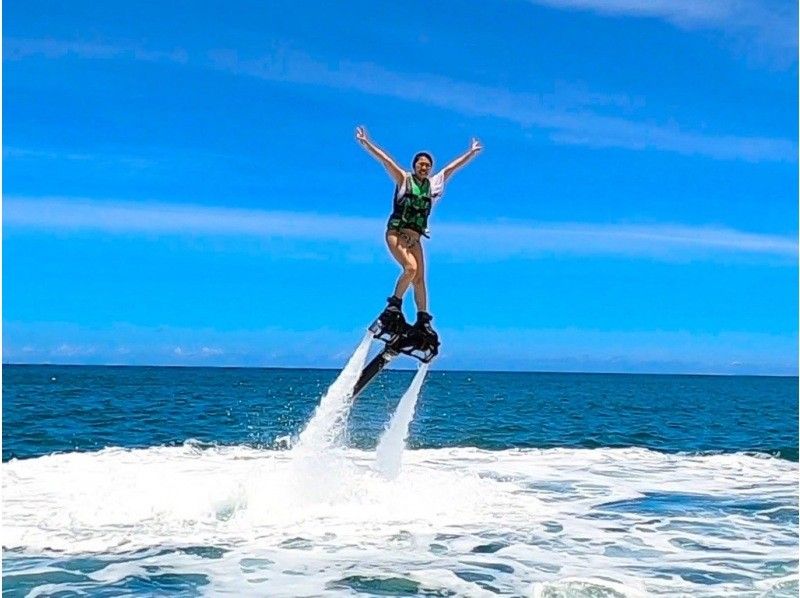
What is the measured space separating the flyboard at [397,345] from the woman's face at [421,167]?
2.33 m

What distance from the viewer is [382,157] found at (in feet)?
45.4

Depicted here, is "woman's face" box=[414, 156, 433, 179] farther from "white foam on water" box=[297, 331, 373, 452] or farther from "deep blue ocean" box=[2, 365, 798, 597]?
"deep blue ocean" box=[2, 365, 798, 597]

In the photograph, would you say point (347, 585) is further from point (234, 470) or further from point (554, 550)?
point (234, 470)

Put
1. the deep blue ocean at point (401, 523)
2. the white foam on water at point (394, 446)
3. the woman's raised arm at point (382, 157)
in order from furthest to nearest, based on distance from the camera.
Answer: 1. the white foam on water at point (394, 446)
2. the woman's raised arm at point (382, 157)
3. the deep blue ocean at point (401, 523)

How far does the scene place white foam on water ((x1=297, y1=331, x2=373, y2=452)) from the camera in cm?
1469

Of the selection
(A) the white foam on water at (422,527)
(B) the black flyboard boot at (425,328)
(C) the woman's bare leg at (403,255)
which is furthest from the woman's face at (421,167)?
(A) the white foam on water at (422,527)

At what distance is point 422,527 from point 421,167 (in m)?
5.38

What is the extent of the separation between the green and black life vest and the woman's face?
10cm

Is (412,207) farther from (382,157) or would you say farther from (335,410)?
(335,410)

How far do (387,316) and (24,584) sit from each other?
21.2 ft

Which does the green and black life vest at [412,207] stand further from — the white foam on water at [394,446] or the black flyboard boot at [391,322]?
the white foam on water at [394,446]

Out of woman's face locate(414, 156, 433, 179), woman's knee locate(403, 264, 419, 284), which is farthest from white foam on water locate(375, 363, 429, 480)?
woman's face locate(414, 156, 433, 179)

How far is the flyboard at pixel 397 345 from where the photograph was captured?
47.4 feet

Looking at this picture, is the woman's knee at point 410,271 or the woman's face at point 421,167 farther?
the woman's knee at point 410,271
